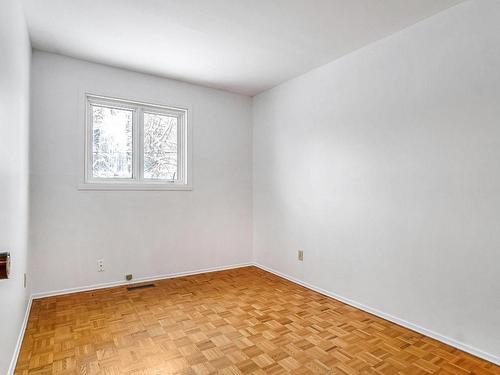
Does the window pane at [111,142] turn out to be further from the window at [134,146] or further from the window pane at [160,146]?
the window pane at [160,146]

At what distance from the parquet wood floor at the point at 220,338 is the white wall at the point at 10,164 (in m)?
0.35

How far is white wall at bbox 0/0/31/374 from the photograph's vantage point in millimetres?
1562

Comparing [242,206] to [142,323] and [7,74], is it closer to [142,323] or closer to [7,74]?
[142,323]

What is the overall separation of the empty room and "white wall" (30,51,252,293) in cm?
2

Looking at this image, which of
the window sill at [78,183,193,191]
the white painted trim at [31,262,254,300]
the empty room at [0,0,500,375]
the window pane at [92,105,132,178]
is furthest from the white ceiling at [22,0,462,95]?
the white painted trim at [31,262,254,300]

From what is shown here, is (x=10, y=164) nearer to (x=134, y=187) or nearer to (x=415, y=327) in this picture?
(x=134, y=187)

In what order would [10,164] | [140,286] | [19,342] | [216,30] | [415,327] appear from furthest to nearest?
1. [140,286]
2. [216,30]
3. [415,327]
4. [19,342]
5. [10,164]

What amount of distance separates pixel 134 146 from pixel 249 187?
5.36 ft

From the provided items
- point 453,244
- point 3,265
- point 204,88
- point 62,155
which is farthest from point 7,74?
point 453,244

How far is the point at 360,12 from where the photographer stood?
2328 mm

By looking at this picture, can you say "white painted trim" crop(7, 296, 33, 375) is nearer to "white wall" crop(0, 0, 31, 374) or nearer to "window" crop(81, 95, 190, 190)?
"white wall" crop(0, 0, 31, 374)

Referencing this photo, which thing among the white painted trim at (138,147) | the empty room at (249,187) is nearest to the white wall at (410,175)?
the empty room at (249,187)

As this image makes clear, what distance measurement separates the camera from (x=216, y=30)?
2619 millimetres

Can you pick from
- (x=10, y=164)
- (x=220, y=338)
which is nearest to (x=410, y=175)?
(x=220, y=338)
